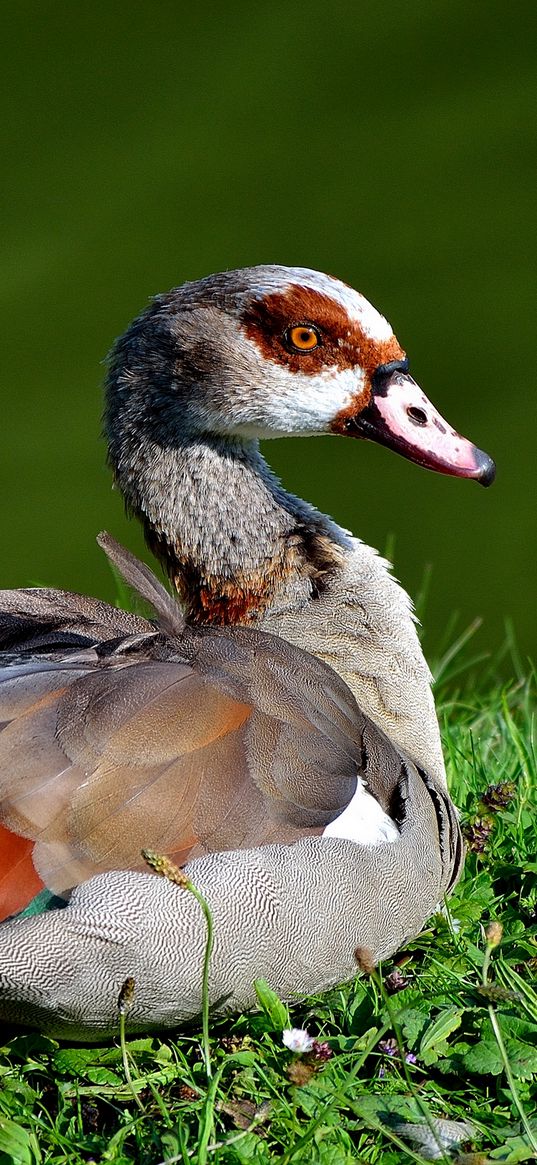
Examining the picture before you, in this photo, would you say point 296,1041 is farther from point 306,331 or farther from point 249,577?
point 306,331

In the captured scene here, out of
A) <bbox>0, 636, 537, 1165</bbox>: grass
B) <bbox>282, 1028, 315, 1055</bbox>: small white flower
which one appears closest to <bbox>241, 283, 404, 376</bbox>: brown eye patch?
<bbox>0, 636, 537, 1165</bbox>: grass

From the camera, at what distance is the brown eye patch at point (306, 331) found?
328 centimetres

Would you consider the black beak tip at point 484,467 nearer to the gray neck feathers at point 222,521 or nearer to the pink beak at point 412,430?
the pink beak at point 412,430

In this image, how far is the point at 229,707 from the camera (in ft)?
8.88

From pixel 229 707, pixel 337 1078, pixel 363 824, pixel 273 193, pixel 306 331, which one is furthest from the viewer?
pixel 273 193

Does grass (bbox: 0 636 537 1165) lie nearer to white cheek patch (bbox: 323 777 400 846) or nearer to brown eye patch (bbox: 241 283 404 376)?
white cheek patch (bbox: 323 777 400 846)

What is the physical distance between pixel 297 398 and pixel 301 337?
15 cm

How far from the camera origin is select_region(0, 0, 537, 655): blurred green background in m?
7.47

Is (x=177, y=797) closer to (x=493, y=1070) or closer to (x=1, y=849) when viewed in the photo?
(x=1, y=849)

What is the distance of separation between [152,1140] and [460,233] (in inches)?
252

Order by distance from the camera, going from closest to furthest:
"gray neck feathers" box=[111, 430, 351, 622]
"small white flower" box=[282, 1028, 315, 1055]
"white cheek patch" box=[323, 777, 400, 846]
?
1. "small white flower" box=[282, 1028, 315, 1055]
2. "white cheek patch" box=[323, 777, 400, 846]
3. "gray neck feathers" box=[111, 430, 351, 622]

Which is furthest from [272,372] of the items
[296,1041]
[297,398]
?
[296,1041]

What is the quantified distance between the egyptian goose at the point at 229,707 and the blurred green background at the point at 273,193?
3866mm

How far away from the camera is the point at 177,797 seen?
8.41 feet
